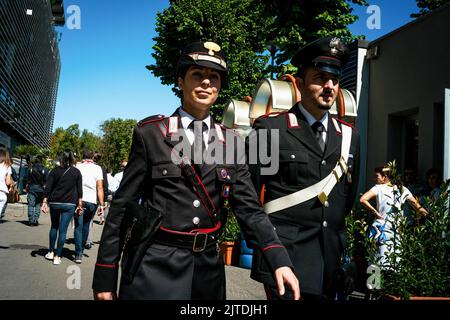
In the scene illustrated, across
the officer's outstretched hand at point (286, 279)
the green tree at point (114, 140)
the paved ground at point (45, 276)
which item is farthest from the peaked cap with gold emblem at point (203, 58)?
the green tree at point (114, 140)

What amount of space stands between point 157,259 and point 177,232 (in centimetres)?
17

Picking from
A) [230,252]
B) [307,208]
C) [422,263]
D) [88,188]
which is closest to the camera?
[307,208]

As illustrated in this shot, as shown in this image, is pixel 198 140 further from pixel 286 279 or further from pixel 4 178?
Answer: pixel 4 178

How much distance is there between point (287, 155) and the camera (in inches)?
112

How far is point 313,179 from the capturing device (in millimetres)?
2824

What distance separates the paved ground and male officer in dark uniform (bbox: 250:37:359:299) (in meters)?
3.62

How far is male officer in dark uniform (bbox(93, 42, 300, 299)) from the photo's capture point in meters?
2.29

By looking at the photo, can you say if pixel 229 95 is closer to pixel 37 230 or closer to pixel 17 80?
pixel 37 230

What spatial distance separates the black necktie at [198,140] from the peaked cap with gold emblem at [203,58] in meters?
0.31

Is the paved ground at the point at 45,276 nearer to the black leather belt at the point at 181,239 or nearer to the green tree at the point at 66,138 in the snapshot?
the black leather belt at the point at 181,239

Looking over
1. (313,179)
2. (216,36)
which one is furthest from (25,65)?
(313,179)

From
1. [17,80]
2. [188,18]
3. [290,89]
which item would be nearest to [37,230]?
[290,89]

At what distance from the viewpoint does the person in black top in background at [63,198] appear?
812cm

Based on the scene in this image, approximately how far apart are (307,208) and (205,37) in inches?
856
